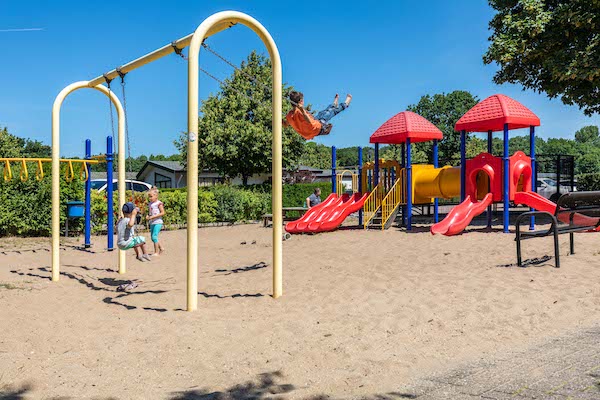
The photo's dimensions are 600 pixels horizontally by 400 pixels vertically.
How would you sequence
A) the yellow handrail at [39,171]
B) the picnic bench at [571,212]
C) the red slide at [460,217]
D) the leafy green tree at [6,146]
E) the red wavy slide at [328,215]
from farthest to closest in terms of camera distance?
1. the leafy green tree at [6,146]
2. the red wavy slide at [328,215]
3. the red slide at [460,217]
4. the yellow handrail at [39,171]
5. the picnic bench at [571,212]

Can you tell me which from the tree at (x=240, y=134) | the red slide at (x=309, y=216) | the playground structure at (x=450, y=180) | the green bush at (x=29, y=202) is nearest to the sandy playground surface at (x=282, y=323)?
the playground structure at (x=450, y=180)

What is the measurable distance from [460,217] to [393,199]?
301cm

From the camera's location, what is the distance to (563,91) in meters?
16.2

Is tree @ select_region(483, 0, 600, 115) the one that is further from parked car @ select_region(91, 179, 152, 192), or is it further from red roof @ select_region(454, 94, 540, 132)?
parked car @ select_region(91, 179, 152, 192)

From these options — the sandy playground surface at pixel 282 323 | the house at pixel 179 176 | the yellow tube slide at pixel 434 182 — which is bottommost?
the sandy playground surface at pixel 282 323

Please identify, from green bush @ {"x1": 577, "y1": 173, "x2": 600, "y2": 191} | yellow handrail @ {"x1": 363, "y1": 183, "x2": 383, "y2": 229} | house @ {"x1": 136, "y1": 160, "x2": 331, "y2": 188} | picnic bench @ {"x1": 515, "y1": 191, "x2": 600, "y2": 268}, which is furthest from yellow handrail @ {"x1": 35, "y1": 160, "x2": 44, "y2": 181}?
house @ {"x1": 136, "y1": 160, "x2": 331, "y2": 188}

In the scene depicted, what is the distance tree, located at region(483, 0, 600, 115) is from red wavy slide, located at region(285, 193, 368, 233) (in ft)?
18.3

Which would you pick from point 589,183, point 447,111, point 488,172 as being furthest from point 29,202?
point 447,111

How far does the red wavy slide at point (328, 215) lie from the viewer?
15.1m

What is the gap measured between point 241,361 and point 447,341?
170cm

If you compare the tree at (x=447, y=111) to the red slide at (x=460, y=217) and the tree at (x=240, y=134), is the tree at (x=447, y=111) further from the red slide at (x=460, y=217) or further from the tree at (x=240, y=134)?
the red slide at (x=460, y=217)

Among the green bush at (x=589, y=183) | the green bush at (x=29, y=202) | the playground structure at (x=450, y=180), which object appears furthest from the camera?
the green bush at (x=589, y=183)

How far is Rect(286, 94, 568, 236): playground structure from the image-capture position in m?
13.2

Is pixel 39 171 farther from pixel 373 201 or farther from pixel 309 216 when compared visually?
pixel 373 201
